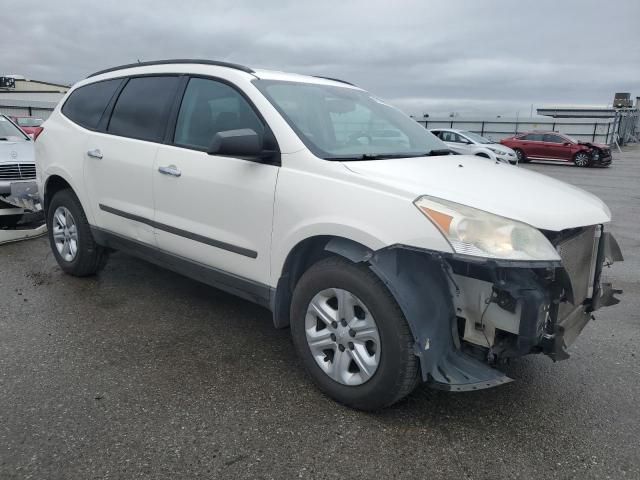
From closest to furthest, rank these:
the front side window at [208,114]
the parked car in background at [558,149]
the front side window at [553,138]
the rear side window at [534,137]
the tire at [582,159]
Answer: the front side window at [208,114] < the parked car in background at [558,149] < the tire at [582,159] < the front side window at [553,138] < the rear side window at [534,137]

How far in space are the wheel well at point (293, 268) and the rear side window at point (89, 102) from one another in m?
2.43

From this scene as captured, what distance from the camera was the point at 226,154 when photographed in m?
2.93

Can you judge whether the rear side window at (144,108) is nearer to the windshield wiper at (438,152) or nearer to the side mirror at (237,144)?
the side mirror at (237,144)

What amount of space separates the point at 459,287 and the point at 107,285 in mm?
3376

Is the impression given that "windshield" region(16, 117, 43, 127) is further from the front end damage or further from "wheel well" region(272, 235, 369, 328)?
the front end damage

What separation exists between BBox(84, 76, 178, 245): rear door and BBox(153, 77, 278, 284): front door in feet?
0.53

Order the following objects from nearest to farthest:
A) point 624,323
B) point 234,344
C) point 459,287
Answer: point 459,287, point 234,344, point 624,323

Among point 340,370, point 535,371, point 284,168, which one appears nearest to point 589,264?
point 535,371

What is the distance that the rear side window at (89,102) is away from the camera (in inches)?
175

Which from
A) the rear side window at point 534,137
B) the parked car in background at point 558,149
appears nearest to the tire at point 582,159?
the parked car in background at point 558,149

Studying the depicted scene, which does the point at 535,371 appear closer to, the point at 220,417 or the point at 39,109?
the point at 220,417

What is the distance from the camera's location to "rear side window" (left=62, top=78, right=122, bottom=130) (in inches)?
175

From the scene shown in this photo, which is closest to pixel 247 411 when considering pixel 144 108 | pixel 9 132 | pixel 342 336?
pixel 342 336

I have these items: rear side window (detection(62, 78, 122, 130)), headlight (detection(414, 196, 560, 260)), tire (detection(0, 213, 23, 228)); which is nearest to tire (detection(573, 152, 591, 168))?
tire (detection(0, 213, 23, 228))
